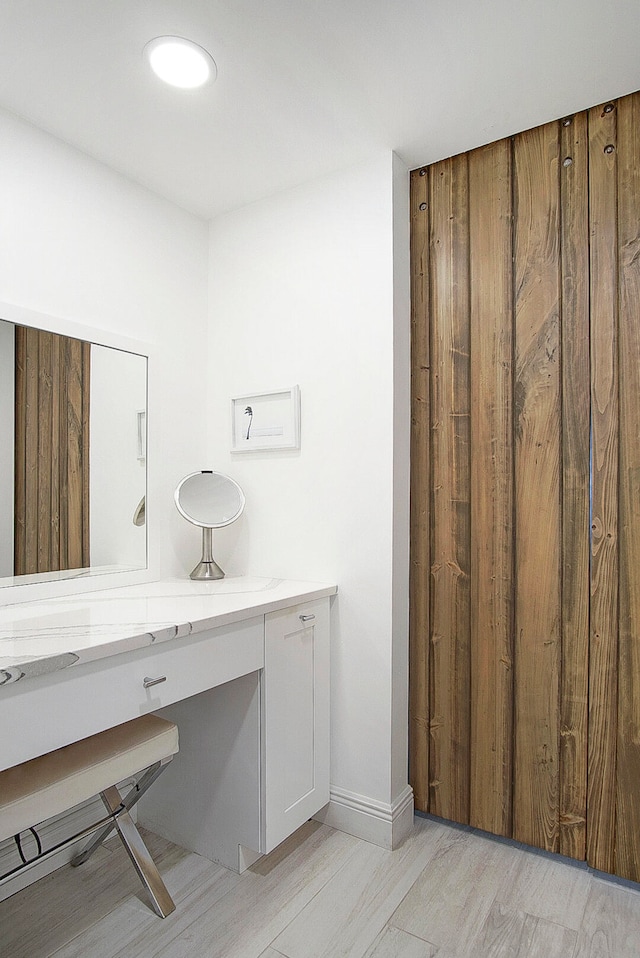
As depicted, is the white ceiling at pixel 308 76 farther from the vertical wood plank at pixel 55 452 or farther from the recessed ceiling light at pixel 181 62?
the vertical wood plank at pixel 55 452

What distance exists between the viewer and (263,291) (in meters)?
2.41

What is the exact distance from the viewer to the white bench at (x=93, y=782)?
1.31m

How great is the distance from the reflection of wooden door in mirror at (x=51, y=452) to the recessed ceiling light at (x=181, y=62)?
0.85m

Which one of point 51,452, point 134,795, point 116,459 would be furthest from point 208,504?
point 134,795

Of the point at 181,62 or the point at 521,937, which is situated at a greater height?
the point at 181,62

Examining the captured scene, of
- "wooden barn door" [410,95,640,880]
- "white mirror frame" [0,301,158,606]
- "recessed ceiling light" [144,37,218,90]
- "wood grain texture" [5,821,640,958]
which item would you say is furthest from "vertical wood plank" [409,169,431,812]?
"white mirror frame" [0,301,158,606]

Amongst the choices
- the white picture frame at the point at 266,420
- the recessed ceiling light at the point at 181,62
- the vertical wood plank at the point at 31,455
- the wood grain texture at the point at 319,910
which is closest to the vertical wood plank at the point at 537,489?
the wood grain texture at the point at 319,910

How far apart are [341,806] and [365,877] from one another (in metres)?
0.28

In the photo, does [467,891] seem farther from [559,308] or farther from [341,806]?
[559,308]

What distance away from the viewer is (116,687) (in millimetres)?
1394

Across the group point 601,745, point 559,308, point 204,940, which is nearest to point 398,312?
point 559,308

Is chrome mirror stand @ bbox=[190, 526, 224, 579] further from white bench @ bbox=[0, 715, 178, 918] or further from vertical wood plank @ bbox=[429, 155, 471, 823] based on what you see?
vertical wood plank @ bbox=[429, 155, 471, 823]

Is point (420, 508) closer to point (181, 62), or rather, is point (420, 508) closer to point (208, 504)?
point (208, 504)

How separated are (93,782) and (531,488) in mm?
1522
